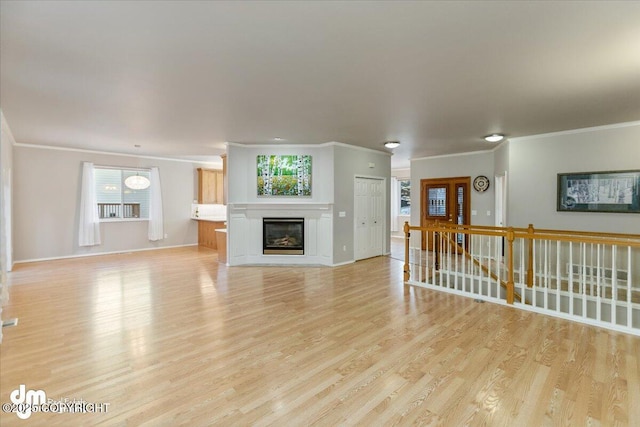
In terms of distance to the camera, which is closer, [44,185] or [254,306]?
[254,306]

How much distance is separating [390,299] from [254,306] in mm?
1903

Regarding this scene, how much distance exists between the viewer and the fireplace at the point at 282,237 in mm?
7137

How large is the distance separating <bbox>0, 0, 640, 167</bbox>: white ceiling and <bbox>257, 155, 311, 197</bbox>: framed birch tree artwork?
1.65 m

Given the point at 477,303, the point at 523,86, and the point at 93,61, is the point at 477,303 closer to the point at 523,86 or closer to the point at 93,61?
the point at 523,86

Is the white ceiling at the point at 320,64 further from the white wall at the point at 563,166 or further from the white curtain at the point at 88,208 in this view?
the white curtain at the point at 88,208

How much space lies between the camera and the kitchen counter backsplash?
33.8ft

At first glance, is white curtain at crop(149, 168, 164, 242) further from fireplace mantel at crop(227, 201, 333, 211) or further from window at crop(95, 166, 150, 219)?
fireplace mantel at crop(227, 201, 333, 211)

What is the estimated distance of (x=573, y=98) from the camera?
3924 millimetres

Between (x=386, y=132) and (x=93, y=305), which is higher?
(x=386, y=132)

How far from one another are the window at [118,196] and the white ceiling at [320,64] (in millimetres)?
3260

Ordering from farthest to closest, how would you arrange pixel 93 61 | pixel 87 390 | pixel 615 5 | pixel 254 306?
pixel 254 306 → pixel 93 61 → pixel 87 390 → pixel 615 5

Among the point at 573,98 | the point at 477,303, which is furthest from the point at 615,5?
the point at 477,303

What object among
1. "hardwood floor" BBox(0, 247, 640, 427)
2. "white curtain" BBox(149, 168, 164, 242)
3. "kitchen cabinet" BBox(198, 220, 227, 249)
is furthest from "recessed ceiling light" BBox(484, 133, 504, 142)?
"white curtain" BBox(149, 168, 164, 242)

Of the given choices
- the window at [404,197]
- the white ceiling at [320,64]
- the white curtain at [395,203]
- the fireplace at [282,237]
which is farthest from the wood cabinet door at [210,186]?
the window at [404,197]
